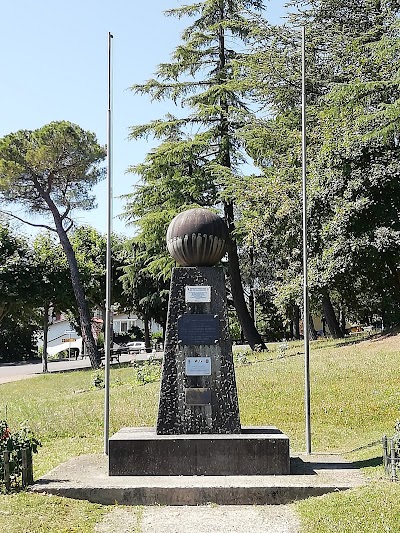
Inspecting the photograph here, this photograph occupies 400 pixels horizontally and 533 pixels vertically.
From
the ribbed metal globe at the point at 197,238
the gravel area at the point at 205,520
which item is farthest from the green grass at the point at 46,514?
the ribbed metal globe at the point at 197,238

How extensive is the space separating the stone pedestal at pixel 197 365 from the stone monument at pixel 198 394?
11 mm

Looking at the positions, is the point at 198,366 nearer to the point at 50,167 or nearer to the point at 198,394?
the point at 198,394

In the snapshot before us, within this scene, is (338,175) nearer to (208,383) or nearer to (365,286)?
(365,286)

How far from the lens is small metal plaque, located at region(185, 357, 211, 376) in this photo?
312 inches

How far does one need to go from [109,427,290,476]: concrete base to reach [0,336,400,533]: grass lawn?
849 millimetres

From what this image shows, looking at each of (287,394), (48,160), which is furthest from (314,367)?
(48,160)

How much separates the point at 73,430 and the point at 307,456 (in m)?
4.73

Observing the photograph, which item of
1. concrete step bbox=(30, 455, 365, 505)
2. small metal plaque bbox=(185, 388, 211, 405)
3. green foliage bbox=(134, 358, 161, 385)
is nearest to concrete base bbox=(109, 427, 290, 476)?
concrete step bbox=(30, 455, 365, 505)

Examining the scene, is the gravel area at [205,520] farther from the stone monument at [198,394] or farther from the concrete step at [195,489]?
the stone monument at [198,394]

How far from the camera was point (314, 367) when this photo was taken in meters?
16.7

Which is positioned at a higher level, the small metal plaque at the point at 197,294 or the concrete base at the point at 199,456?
the small metal plaque at the point at 197,294

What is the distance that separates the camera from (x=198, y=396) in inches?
311

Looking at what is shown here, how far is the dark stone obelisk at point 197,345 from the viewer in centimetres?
788

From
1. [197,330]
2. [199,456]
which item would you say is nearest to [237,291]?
A: [197,330]
